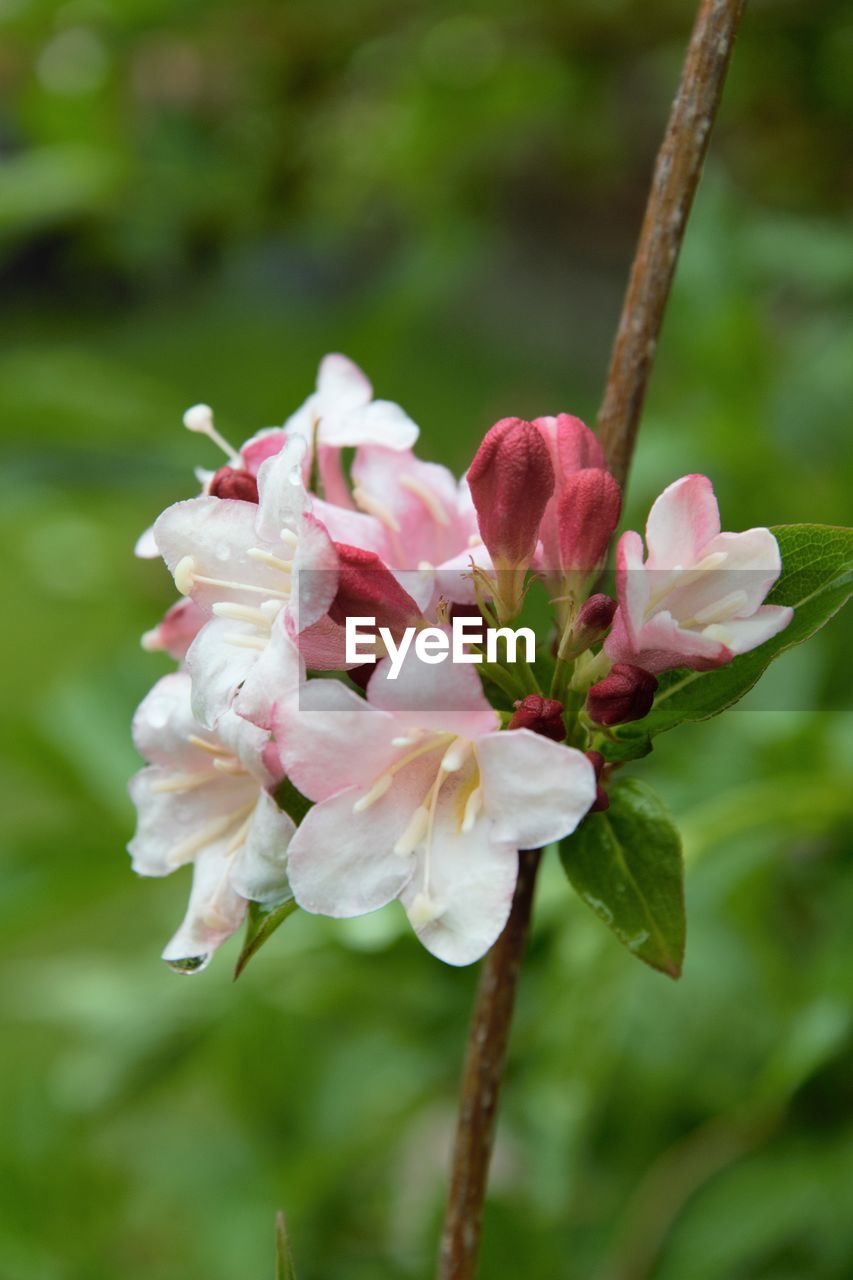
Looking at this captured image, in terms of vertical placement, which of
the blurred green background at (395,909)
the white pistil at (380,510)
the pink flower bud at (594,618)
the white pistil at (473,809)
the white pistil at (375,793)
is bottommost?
the blurred green background at (395,909)

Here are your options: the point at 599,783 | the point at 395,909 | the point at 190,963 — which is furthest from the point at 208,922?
the point at 395,909

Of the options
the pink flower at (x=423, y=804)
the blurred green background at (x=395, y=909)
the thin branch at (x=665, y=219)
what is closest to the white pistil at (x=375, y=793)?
the pink flower at (x=423, y=804)

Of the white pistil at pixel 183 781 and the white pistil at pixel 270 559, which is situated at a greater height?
the white pistil at pixel 270 559

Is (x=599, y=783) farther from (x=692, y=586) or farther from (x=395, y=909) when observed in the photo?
(x=395, y=909)

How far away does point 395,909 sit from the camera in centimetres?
79

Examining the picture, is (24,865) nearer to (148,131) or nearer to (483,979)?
(483,979)

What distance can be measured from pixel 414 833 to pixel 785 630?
0.12m

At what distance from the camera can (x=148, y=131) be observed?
1842 mm

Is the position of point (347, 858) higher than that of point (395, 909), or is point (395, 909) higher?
point (347, 858)

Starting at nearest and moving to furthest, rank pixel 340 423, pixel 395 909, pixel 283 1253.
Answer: pixel 283 1253 → pixel 340 423 → pixel 395 909

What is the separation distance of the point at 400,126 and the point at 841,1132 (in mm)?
1260

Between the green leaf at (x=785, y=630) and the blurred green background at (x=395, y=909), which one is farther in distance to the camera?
the blurred green background at (x=395, y=909)

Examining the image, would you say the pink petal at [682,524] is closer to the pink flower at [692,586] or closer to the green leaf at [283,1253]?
the pink flower at [692,586]

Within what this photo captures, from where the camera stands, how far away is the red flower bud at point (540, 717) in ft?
1.22
